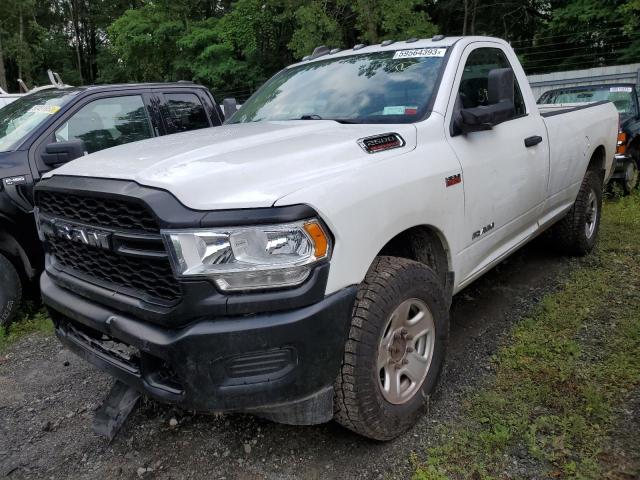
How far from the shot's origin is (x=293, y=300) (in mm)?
1980

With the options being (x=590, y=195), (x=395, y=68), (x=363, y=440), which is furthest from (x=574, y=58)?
(x=363, y=440)

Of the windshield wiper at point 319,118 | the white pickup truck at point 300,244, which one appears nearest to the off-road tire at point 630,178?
the white pickup truck at point 300,244

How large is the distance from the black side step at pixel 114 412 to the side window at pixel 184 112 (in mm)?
3209

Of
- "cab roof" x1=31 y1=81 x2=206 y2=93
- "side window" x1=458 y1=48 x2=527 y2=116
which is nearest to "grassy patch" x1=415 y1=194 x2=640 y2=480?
"side window" x1=458 y1=48 x2=527 y2=116

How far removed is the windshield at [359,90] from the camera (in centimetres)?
312

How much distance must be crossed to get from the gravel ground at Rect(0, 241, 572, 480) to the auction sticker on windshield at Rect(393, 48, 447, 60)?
187 centimetres

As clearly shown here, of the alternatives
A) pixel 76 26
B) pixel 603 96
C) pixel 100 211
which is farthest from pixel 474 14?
pixel 76 26

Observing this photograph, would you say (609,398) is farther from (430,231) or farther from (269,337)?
(269,337)

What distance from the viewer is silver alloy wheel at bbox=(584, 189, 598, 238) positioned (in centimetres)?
506

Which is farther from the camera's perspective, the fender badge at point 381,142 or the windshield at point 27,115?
the windshield at point 27,115

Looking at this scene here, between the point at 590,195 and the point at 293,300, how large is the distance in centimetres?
410

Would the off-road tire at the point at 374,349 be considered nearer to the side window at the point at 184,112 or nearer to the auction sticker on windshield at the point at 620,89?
the side window at the point at 184,112

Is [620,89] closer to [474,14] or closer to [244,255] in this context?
[244,255]

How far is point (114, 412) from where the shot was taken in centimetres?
261
